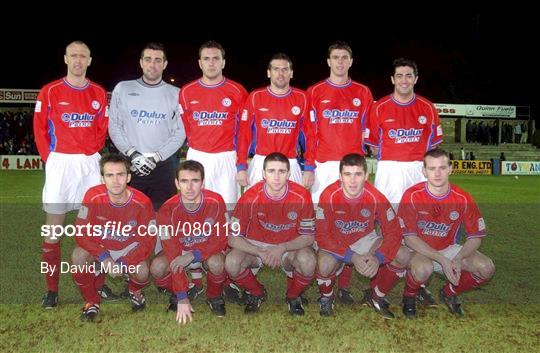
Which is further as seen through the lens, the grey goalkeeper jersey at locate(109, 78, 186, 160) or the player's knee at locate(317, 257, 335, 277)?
the grey goalkeeper jersey at locate(109, 78, 186, 160)

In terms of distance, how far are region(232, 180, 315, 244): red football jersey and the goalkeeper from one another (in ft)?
3.47

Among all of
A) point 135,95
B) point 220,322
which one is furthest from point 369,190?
point 135,95

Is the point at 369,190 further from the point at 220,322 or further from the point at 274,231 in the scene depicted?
the point at 220,322

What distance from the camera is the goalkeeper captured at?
5.02m

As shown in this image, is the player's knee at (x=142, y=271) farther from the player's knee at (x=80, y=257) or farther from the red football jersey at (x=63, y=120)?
the red football jersey at (x=63, y=120)

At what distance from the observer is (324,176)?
5.19 metres

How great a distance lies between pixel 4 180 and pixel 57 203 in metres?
12.4

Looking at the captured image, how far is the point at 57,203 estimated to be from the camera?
180 inches

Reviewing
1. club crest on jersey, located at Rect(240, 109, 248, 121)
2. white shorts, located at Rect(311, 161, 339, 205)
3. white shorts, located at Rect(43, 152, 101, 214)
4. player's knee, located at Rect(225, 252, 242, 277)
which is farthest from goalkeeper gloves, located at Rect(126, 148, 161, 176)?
white shorts, located at Rect(311, 161, 339, 205)

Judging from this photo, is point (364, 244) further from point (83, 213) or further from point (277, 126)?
point (83, 213)

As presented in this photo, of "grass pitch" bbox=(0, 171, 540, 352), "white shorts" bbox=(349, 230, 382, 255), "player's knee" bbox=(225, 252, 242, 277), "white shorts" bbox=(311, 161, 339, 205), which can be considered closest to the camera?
"grass pitch" bbox=(0, 171, 540, 352)

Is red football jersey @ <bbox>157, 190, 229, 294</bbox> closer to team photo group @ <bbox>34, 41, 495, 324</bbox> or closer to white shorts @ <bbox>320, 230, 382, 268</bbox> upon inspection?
team photo group @ <bbox>34, 41, 495, 324</bbox>

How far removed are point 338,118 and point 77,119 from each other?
2376 millimetres

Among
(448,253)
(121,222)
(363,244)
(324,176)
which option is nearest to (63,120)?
(121,222)
